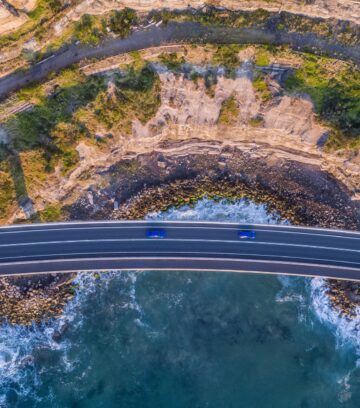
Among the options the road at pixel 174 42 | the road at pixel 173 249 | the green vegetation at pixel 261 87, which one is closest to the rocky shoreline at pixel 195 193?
the road at pixel 173 249

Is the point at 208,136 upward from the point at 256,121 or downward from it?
downward

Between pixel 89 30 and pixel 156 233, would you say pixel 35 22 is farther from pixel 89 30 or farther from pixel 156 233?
pixel 156 233

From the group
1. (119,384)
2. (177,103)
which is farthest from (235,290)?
(177,103)

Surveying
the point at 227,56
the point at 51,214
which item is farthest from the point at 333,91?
the point at 51,214

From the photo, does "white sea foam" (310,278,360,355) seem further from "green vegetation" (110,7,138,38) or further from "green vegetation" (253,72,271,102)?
"green vegetation" (110,7,138,38)

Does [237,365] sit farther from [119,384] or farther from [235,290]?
[119,384]

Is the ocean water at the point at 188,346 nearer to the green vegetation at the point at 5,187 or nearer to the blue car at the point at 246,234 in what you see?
the blue car at the point at 246,234
